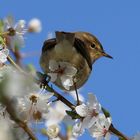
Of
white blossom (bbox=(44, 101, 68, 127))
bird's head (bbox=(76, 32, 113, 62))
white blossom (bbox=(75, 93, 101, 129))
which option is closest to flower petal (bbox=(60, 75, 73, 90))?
white blossom (bbox=(44, 101, 68, 127))

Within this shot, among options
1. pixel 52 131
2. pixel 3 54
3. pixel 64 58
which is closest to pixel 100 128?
pixel 52 131

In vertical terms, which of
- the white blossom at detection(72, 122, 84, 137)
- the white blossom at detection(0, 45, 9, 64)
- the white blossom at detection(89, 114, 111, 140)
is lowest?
the white blossom at detection(72, 122, 84, 137)

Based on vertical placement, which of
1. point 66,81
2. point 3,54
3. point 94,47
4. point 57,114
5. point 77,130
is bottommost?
point 94,47

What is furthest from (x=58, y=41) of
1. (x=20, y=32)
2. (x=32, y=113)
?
(x=32, y=113)

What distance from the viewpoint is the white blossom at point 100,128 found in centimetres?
229

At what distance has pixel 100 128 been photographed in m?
2.39

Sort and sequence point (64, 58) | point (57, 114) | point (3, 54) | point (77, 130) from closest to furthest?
point (3, 54), point (77, 130), point (57, 114), point (64, 58)

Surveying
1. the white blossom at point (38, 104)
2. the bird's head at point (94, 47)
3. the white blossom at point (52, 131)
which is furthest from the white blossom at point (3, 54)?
the bird's head at point (94, 47)

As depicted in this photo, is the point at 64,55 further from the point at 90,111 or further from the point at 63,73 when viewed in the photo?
the point at 90,111

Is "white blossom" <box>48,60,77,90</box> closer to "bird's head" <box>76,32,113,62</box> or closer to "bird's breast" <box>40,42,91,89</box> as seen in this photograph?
"bird's breast" <box>40,42,91,89</box>

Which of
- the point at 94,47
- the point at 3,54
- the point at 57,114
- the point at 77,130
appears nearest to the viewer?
the point at 3,54

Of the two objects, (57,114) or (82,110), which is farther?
(57,114)

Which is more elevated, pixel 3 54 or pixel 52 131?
pixel 3 54

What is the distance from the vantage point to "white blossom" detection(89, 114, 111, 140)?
2287 mm
